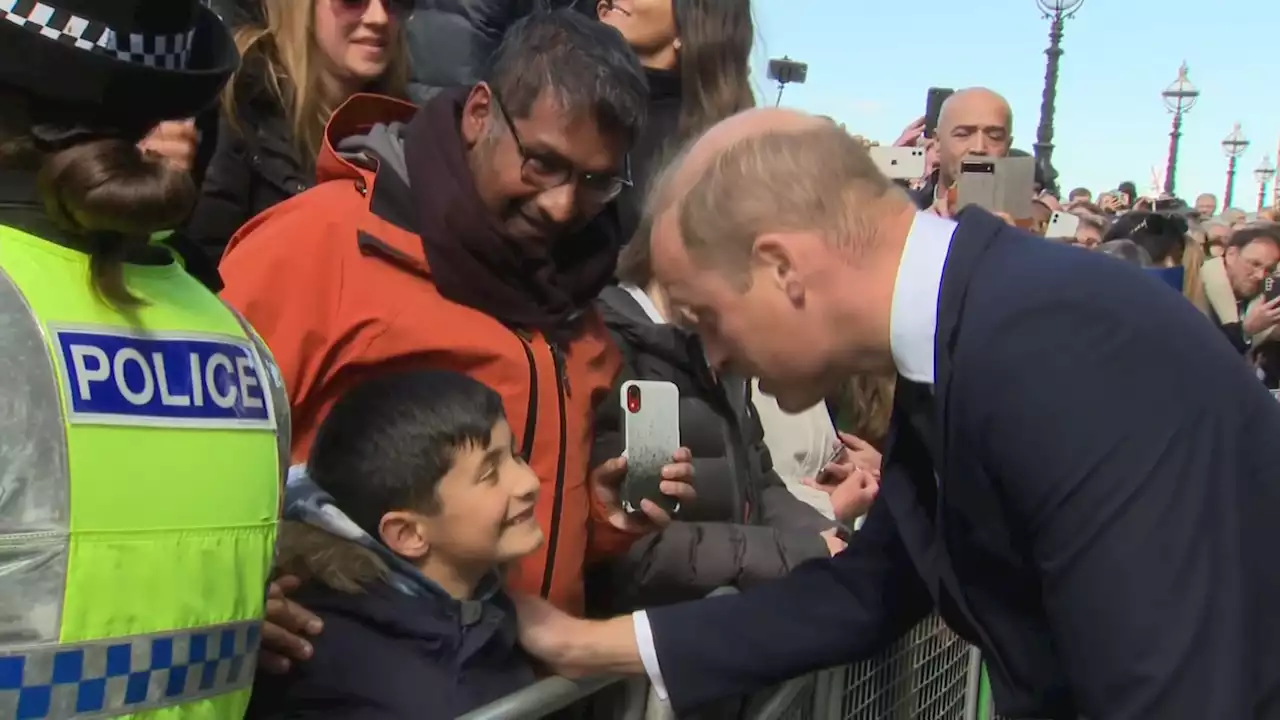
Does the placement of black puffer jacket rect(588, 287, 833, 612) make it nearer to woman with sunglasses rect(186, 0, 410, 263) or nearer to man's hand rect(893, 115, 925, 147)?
woman with sunglasses rect(186, 0, 410, 263)

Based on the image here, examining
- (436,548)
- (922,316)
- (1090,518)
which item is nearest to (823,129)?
(922,316)

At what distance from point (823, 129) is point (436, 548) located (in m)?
0.86

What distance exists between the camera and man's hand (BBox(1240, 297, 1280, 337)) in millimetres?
7980

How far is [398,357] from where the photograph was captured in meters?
2.20

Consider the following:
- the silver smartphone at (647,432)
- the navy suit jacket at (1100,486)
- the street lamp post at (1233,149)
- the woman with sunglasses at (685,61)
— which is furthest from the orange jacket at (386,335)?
the street lamp post at (1233,149)

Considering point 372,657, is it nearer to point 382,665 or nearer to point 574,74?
point 382,665

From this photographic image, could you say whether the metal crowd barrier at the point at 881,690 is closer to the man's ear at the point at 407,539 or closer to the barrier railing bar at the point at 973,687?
the barrier railing bar at the point at 973,687

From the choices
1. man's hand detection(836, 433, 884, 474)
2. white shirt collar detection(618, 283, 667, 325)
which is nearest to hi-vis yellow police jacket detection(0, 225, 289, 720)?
white shirt collar detection(618, 283, 667, 325)

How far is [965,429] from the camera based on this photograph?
1.73 m

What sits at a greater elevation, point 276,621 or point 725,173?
→ point 725,173

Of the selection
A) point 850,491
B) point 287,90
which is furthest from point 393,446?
point 850,491

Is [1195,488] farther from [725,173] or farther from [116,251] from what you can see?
[116,251]

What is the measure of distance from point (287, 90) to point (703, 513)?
4.25 feet

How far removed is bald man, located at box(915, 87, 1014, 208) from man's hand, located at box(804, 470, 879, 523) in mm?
1607
